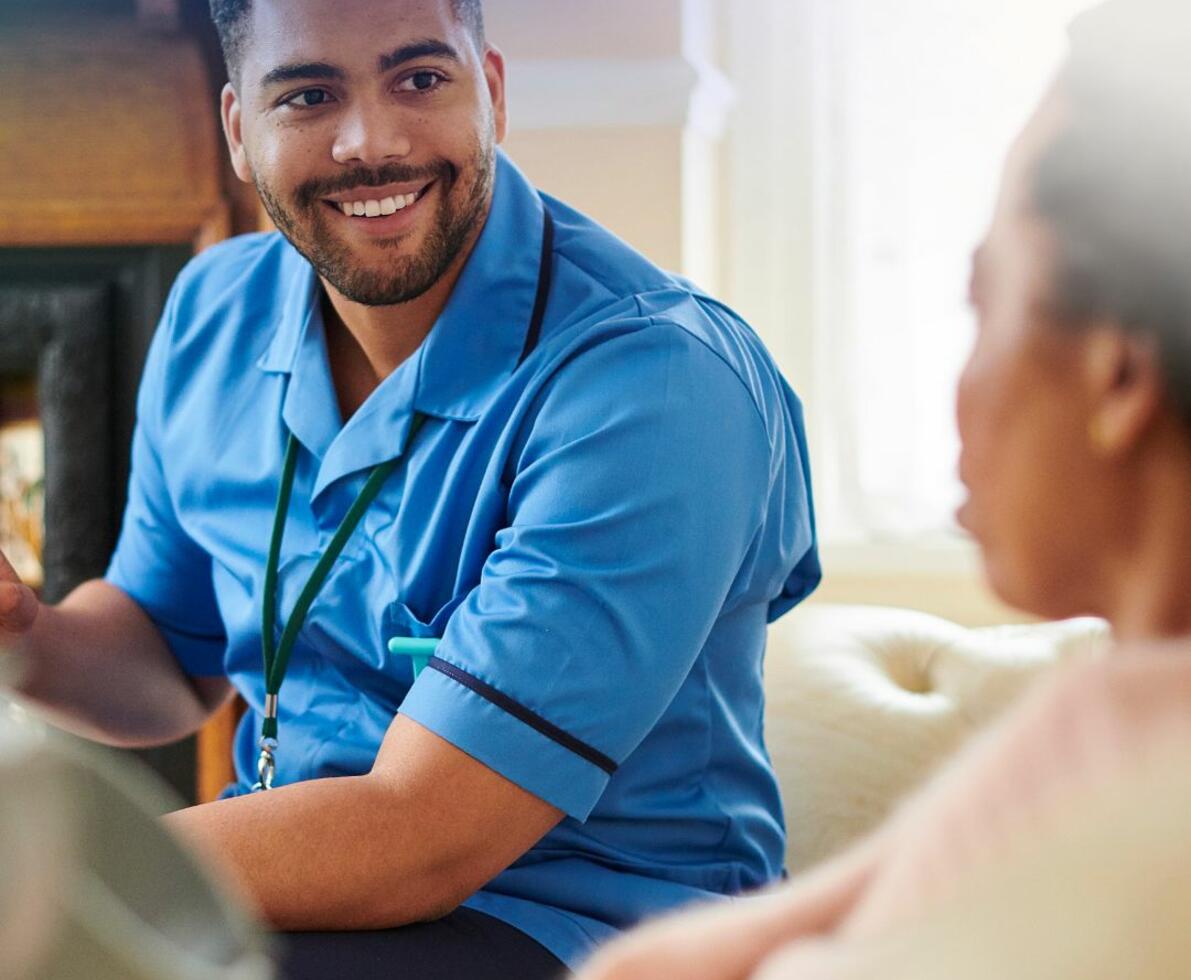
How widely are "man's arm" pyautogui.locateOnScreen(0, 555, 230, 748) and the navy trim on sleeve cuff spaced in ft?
1.52

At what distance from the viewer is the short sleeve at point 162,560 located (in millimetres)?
1399

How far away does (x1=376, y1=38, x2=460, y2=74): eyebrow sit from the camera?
1.13 metres

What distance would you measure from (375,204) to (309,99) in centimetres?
9

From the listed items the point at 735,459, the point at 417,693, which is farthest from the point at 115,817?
the point at 735,459

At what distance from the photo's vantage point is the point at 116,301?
2.00 m

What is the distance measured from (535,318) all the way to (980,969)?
0.92 m

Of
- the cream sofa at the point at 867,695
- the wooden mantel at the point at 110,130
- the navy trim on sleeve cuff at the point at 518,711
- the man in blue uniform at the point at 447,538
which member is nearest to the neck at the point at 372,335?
the man in blue uniform at the point at 447,538

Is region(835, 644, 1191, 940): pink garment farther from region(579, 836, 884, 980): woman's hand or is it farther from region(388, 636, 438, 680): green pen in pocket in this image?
region(388, 636, 438, 680): green pen in pocket

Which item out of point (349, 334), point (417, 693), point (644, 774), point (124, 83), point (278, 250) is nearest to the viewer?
point (417, 693)

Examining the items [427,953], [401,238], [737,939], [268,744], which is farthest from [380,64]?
[737,939]

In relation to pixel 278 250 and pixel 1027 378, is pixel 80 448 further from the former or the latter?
pixel 1027 378

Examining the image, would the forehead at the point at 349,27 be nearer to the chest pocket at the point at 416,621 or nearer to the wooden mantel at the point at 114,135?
the chest pocket at the point at 416,621

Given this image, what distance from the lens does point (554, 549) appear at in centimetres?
98

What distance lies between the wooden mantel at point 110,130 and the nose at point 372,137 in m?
0.80
